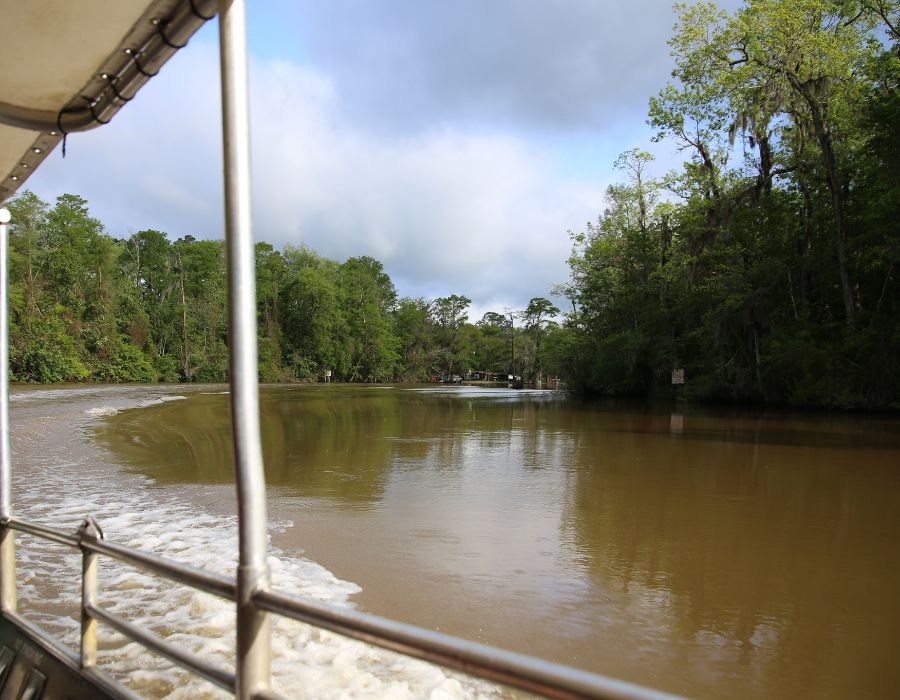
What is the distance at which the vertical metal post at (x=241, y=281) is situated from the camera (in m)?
1.54

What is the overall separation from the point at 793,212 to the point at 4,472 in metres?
28.3

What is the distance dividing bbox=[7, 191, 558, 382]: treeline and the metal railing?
48.1 m

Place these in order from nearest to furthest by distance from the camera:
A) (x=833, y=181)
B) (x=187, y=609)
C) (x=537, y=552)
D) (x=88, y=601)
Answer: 1. (x=88, y=601)
2. (x=187, y=609)
3. (x=537, y=552)
4. (x=833, y=181)

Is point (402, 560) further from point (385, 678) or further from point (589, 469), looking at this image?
point (589, 469)

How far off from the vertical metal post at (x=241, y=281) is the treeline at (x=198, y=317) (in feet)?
159

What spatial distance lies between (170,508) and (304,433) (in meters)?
9.17

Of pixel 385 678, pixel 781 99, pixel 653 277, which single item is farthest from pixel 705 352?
pixel 385 678

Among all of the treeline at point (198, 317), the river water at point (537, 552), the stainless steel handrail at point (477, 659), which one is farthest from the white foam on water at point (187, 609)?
the treeline at point (198, 317)

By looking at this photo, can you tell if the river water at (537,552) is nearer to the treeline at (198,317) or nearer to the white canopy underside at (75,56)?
the white canopy underside at (75,56)

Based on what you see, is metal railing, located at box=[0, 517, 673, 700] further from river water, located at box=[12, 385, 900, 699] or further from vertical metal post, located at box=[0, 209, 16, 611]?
river water, located at box=[12, 385, 900, 699]

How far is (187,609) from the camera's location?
483cm

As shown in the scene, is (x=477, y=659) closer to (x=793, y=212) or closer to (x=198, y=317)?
(x=793, y=212)

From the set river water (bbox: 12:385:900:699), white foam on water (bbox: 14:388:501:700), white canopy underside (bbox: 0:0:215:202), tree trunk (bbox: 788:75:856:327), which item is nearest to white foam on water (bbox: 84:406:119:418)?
river water (bbox: 12:385:900:699)

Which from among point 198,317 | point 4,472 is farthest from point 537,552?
point 198,317
